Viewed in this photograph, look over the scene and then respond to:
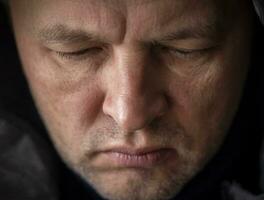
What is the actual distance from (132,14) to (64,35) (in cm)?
12

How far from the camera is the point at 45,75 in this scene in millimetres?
1153

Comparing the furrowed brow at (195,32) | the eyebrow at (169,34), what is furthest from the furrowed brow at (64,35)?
the furrowed brow at (195,32)

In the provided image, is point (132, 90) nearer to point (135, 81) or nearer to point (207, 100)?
point (135, 81)

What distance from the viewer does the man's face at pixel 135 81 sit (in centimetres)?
103

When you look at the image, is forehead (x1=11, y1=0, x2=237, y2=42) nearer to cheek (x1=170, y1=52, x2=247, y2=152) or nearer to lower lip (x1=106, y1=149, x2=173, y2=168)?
cheek (x1=170, y1=52, x2=247, y2=152)

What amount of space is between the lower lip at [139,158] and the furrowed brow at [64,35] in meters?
0.22

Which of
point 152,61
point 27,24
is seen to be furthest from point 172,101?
point 27,24

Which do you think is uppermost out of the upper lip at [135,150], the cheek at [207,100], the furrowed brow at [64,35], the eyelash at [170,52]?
the furrowed brow at [64,35]

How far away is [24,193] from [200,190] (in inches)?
13.9

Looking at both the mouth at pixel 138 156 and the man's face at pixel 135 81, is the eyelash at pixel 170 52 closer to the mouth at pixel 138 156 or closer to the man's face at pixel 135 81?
the man's face at pixel 135 81

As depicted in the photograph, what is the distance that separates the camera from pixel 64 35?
3.45 feet

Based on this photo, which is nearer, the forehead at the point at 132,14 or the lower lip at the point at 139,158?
the forehead at the point at 132,14

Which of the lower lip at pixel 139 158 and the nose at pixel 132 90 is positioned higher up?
the nose at pixel 132 90

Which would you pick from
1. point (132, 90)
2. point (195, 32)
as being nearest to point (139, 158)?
point (132, 90)
